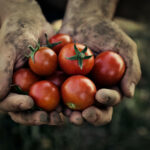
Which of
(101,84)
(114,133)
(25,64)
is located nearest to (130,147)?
(114,133)

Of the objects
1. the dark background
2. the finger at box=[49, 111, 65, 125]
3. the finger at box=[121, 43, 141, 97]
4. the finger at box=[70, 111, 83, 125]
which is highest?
the finger at box=[121, 43, 141, 97]

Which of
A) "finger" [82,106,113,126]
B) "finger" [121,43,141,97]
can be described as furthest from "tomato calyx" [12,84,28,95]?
"finger" [121,43,141,97]

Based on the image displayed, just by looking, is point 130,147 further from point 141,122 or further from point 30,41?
point 30,41

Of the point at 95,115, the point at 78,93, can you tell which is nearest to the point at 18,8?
the point at 78,93

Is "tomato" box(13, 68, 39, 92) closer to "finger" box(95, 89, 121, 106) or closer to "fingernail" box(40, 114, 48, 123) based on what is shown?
"fingernail" box(40, 114, 48, 123)

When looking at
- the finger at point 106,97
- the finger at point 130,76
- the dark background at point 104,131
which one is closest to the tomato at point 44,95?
the finger at point 106,97
